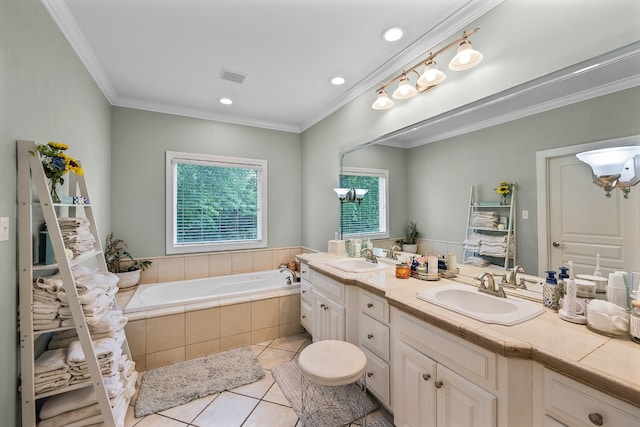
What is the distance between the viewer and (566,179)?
1295mm

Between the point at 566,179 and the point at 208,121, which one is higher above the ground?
the point at 208,121

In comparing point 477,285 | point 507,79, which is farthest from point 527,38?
point 477,285

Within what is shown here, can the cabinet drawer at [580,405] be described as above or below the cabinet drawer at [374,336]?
above

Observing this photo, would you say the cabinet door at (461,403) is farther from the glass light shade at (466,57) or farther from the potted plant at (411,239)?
the glass light shade at (466,57)

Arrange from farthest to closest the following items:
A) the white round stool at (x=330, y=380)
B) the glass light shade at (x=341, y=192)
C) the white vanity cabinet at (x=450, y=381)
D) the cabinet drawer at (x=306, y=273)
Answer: the glass light shade at (x=341, y=192), the cabinet drawer at (x=306, y=273), the white round stool at (x=330, y=380), the white vanity cabinet at (x=450, y=381)

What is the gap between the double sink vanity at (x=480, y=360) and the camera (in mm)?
827

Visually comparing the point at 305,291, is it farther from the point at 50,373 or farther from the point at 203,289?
the point at 50,373

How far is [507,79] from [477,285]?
3.87ft

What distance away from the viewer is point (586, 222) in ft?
4.02

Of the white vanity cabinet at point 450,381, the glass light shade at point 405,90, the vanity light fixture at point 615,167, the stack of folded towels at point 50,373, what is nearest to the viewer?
the white vanity cabinet at point 450,381

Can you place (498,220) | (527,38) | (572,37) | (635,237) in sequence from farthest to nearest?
(498,220), (527,38), (572,37), (635,237)

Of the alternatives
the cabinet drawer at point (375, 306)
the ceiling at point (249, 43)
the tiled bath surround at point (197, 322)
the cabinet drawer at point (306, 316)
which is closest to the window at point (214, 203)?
the tiled bath surround at point (197, 322)

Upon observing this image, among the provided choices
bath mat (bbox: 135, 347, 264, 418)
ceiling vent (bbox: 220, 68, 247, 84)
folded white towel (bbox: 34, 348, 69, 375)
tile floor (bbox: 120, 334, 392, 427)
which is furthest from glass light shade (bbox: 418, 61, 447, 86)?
folded white towel (bbox: 34, 348, 69, 375)

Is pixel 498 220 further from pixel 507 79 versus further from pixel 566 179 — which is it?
pixel 507 79
